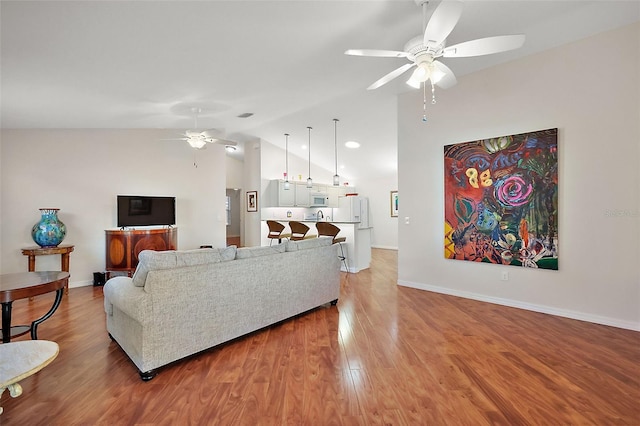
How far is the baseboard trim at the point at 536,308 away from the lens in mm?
3071

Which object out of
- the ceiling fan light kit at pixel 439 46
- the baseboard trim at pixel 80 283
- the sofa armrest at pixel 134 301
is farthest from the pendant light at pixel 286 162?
the sofa armrest at pixel 134 301

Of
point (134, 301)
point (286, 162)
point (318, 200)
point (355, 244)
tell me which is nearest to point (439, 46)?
point (134, 301)

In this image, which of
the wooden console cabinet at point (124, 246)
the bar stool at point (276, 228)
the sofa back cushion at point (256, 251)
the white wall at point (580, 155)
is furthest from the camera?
the bar stool at point (276, 228)

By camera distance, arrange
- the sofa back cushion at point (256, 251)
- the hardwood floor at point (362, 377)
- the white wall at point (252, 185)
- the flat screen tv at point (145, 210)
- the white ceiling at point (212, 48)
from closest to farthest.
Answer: the hardwood floor at point (362, 377)
the white ceiling at point (212, 48)
the sofa back cushion at point (256, 251)
the flat screen tv at point (145, 210)
the white wall at point (252, 185)

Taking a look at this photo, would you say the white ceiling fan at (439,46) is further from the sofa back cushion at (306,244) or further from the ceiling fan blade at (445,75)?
the sofa back cushion at (306,244)

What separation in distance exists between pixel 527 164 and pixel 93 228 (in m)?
6.61

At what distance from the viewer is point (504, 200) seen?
3773 mm

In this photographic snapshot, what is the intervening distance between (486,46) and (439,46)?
1.11 feet

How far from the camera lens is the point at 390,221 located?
9250 mm

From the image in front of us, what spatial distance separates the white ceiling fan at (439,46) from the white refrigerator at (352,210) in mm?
6598

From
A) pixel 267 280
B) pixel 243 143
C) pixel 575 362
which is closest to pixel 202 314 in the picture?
pixel 267 280

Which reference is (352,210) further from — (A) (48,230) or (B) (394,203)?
(A) (48,230)

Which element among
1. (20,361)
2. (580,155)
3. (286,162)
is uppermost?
(286,162)

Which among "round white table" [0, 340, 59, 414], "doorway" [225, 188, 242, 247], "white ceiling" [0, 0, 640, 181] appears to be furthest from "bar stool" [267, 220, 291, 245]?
"round white table" [0, 340, 59, 414]
